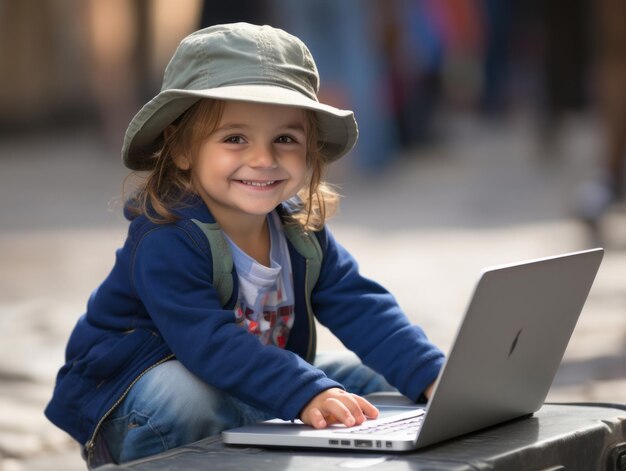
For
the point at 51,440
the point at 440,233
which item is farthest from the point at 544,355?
the point at 440,233

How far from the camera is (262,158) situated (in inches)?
101

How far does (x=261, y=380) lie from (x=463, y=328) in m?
0.44

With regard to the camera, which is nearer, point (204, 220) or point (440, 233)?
point (204, 220)

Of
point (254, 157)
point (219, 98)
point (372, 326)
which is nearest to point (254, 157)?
point (254, 157)

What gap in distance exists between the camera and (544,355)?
2.46 metres

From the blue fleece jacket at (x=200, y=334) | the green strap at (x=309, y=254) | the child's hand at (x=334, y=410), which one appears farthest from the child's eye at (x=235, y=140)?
the child's hand at (x=334, y=410)

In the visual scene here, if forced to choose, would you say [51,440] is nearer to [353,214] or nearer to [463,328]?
[463,328]

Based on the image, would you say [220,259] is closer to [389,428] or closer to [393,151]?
[389,428]

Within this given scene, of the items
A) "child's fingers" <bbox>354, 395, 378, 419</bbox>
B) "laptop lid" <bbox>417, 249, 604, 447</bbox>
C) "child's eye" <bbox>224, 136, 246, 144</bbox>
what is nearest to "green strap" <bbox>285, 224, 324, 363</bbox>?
"child's eye" <bbox>224, 136, 246, 144</bbox>

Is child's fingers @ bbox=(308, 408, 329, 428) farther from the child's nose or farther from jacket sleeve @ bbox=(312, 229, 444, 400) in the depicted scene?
the child's nose

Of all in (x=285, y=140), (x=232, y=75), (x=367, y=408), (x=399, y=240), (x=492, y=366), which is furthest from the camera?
(x=399, y=240)

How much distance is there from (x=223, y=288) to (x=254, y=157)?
246mm

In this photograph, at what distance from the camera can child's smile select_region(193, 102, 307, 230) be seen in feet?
8.46

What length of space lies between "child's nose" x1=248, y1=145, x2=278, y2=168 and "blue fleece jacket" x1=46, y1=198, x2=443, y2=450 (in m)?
0.14
